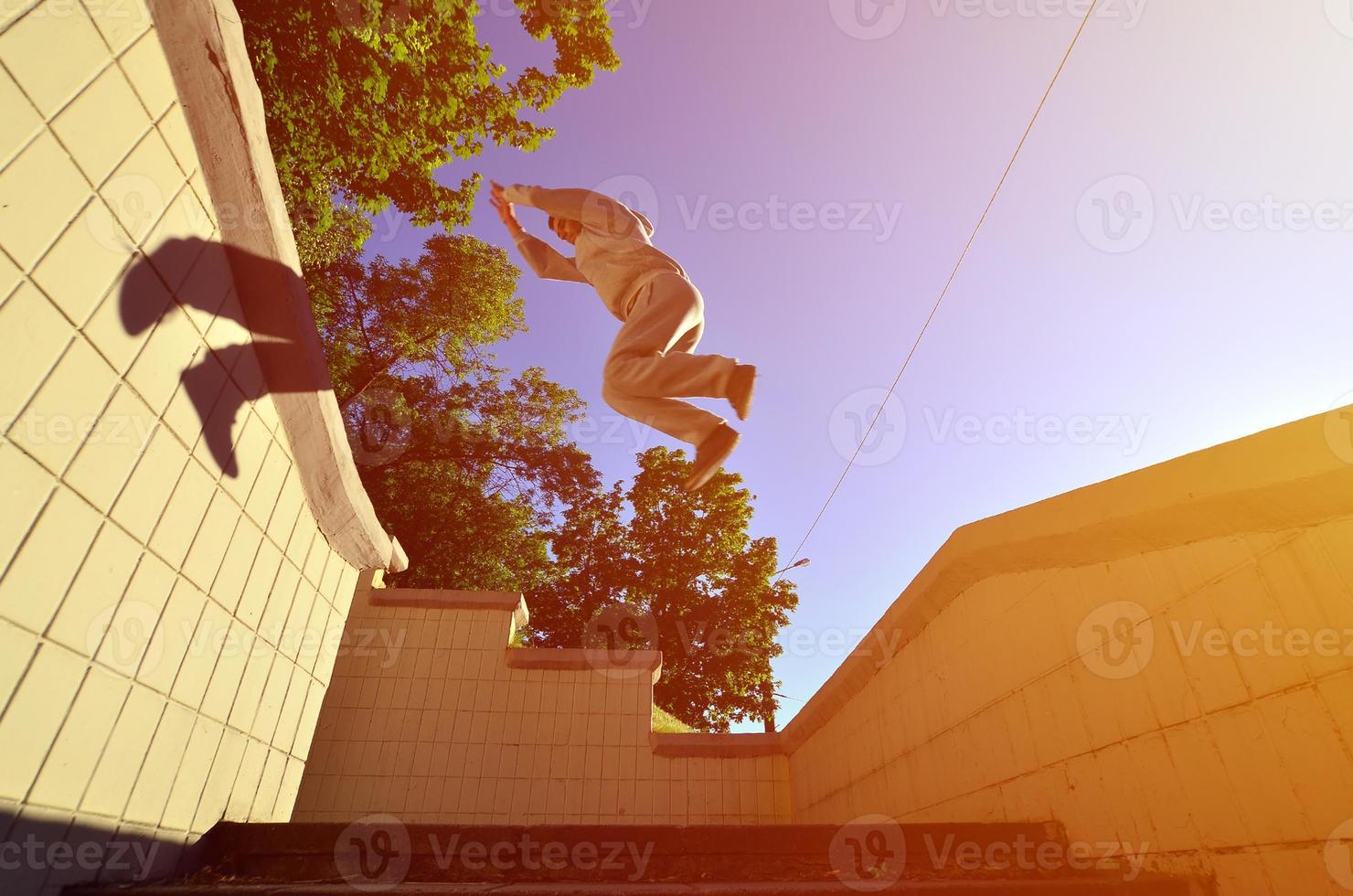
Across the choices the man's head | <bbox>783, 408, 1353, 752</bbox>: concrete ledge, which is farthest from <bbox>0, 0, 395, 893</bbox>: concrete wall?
<bbox>783, 408, 1353, 752</bbox>: concrete ledge

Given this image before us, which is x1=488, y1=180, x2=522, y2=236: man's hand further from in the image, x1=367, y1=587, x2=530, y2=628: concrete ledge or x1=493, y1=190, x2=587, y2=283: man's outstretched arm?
x1=367, y1=587, x2=530, y2=628: concrete ledge

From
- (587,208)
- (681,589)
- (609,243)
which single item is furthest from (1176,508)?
(681,589)

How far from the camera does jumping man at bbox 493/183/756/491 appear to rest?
2.66 metres

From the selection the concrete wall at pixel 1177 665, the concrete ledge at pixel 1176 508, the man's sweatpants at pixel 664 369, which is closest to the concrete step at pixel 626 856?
the concrete wall at pixel 1177 665

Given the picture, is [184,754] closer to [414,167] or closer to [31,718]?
[31,718]

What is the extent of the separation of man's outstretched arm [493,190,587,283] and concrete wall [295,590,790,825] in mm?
4341

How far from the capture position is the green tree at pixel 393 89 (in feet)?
19.5

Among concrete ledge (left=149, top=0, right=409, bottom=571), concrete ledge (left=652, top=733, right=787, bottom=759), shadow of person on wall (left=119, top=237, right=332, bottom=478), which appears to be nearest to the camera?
shadow of person on wall (left=119, top=237, right=332, bottom=478)

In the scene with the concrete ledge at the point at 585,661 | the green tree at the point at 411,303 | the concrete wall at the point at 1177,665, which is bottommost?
the concrete wall at the point at 1177,665

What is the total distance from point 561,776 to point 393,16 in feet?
24.9

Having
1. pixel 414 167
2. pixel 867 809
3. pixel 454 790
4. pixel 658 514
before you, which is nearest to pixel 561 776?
pixel 454 790

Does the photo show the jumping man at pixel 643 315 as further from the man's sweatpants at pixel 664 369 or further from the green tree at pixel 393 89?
the green tree at pixel 393 89

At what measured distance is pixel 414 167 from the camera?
7.27 m

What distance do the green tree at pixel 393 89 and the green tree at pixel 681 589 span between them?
904cm
